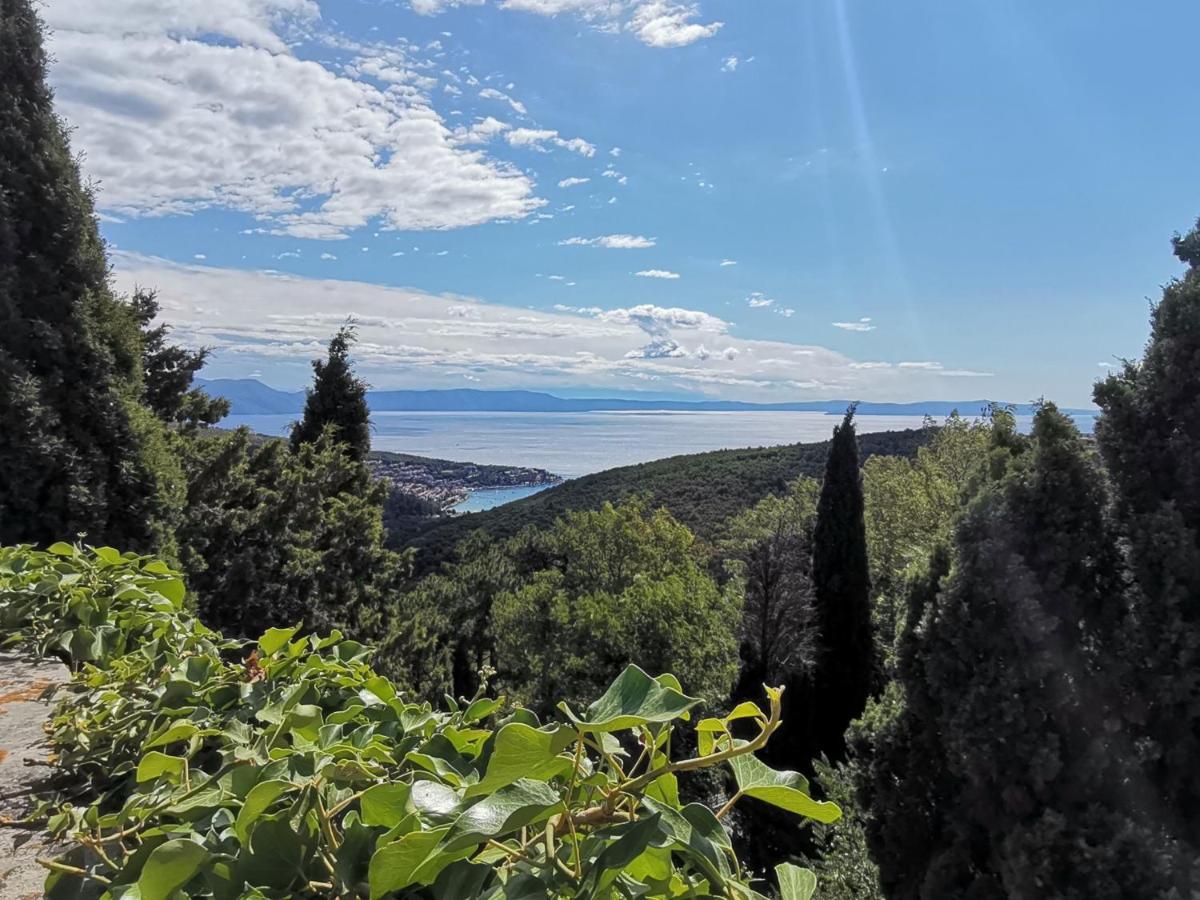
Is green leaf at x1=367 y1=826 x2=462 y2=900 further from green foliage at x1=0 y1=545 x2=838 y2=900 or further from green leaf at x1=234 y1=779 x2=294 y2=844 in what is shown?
green leaf at x1=234 y1=779 x2=294 y2=844

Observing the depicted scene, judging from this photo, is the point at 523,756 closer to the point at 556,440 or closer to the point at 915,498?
the point at 915,498

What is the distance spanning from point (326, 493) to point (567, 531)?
9265 millimetres

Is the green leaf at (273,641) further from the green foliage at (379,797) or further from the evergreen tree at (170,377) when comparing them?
the evergreen tree at (170,377)

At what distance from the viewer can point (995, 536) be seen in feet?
16.6

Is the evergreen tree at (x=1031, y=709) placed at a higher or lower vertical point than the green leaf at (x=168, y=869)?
lower

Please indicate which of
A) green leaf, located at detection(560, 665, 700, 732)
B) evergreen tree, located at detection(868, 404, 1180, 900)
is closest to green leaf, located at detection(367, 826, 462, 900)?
green leaf, located at detection(560, 665, 700, 732)

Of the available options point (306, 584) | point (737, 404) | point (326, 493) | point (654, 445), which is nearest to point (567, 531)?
point (326, 493)

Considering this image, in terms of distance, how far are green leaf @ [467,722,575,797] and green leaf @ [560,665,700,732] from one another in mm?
23

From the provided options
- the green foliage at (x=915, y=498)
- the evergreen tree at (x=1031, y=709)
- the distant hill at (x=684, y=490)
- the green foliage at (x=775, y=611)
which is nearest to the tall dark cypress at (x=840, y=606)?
the green foliage at (x=775, y=611)

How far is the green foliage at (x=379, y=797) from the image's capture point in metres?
0.54

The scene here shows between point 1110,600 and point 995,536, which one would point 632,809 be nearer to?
point 995,536

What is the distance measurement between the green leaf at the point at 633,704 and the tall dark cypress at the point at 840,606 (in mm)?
15382

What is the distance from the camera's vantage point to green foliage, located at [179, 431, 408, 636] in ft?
26.7

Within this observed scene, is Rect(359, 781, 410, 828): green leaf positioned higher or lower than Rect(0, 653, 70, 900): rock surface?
higher
